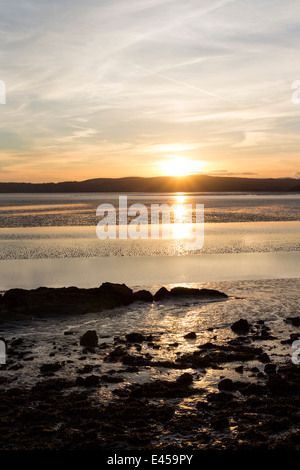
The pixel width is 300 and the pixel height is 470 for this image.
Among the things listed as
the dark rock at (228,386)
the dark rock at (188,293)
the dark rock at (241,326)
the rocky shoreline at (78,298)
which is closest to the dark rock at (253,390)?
the dark rock at (228,386)

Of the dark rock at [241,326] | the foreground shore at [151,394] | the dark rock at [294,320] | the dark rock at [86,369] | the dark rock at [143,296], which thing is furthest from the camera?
the dark rock at [143,296]

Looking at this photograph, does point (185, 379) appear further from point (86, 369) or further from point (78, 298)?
point (78, 298)

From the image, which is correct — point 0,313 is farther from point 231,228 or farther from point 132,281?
point 231,228

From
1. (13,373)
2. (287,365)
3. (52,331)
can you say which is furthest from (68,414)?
(52,331)

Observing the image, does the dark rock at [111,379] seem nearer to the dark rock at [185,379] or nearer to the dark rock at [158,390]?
the dark rock at [158,390]

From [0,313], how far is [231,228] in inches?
1416

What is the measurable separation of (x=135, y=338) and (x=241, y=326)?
3.48 meters

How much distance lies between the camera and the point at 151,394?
963cm

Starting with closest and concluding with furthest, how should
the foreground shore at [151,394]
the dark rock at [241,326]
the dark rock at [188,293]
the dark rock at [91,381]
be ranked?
the foreground shore at [151,394] → the dark rock at [91,381] → the dark rock at [241,326] → the dark rock at [188,293]

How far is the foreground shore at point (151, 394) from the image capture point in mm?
7844

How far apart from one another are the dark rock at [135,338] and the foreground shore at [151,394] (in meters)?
0.03

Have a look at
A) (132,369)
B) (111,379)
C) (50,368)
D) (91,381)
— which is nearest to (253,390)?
(132,369)

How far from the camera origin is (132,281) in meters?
23.4
